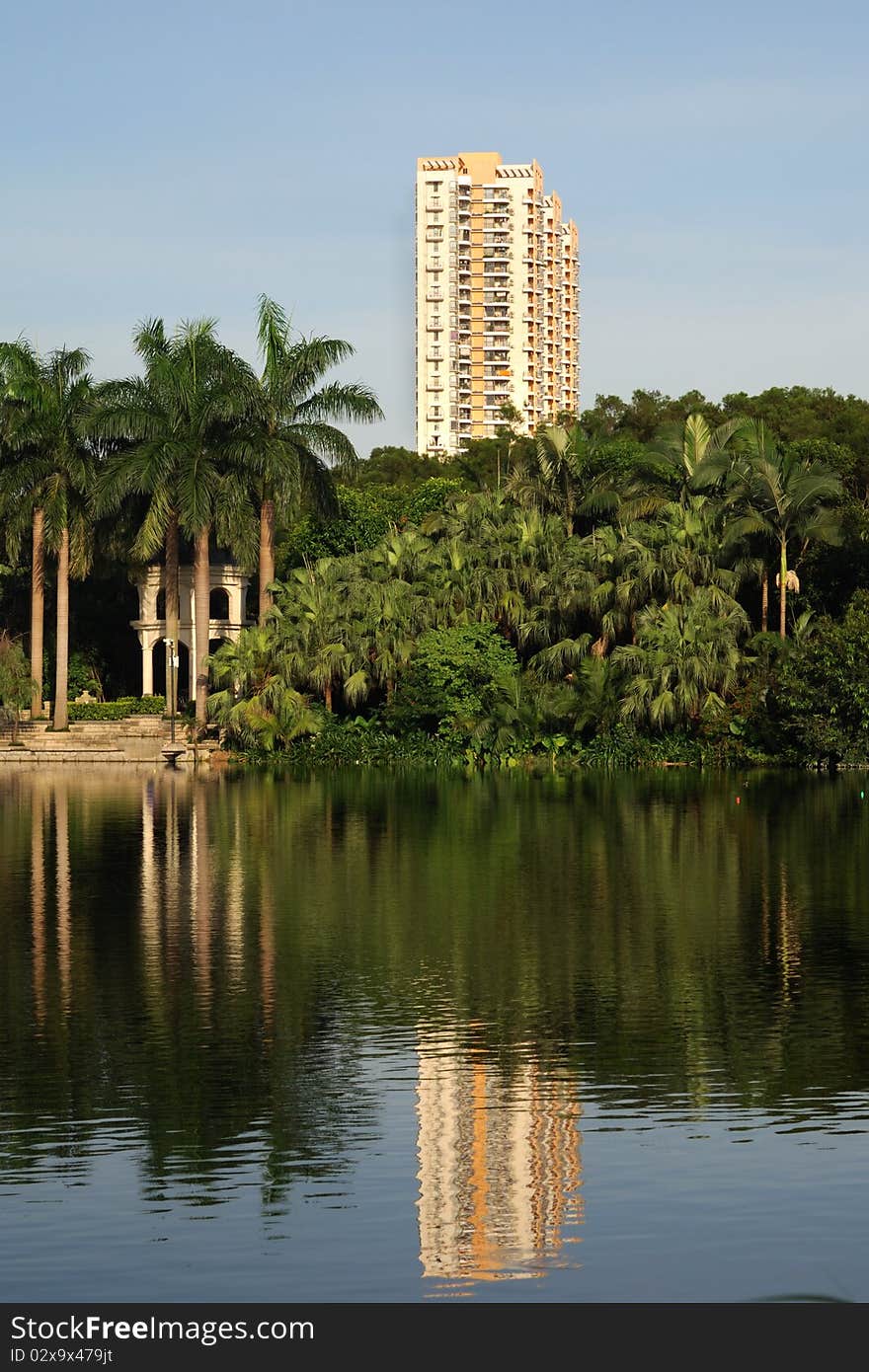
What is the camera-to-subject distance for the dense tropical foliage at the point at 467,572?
55094mm

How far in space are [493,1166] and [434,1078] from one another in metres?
2.31

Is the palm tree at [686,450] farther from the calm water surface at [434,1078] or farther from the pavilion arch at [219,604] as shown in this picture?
the calm water surface at [434,1078]

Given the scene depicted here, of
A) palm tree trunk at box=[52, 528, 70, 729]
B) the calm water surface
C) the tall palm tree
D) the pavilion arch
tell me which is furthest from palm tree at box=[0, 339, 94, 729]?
the calm water surface

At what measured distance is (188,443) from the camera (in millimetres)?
61500

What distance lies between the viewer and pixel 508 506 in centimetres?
6450

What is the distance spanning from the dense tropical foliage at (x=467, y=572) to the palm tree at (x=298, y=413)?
3.5 inches

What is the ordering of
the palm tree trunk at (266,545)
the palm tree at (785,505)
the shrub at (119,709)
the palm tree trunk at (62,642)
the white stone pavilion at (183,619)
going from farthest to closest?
the white stone pavilion at (183,619) → the shrub at (119,709) → the palm tree trunk at (62,642) → the palm tree trunk at (266,545) → the palm tree at (785,505)

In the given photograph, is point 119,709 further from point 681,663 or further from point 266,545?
point 681,663

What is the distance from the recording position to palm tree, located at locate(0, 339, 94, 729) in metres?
64.8

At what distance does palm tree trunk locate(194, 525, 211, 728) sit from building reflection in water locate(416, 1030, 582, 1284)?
155 feet

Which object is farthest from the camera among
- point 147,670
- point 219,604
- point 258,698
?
point 219,604

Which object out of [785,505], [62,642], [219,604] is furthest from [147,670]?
[785,505]

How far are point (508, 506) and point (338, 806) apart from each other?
25756 mm

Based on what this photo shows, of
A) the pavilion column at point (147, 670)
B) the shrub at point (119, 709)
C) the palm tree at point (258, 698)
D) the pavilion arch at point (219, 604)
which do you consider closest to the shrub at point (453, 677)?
the palm tree at point (258, 698)
